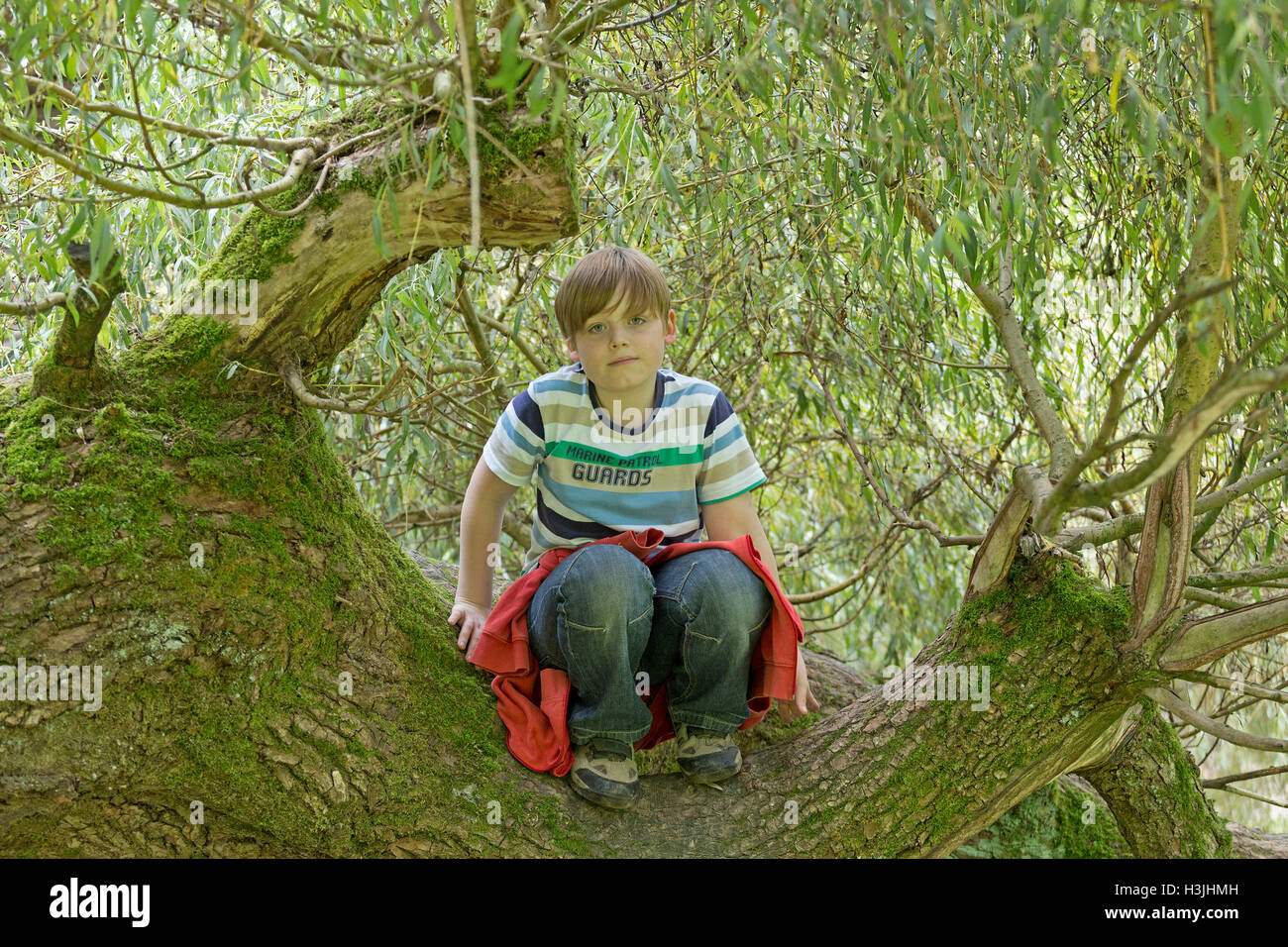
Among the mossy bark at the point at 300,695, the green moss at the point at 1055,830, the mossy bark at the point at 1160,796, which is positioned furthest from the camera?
the green moss at the point at 1055,830

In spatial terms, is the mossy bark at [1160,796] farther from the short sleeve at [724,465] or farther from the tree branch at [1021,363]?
the short sleeve at [724,465]

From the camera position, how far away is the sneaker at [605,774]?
1.90 metres

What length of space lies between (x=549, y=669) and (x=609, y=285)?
0.75 meters

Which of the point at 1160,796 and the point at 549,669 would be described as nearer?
the point at 549,669

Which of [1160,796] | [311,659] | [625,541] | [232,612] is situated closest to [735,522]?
[625,541]

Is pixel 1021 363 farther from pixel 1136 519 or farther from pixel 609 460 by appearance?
pixel 609 460

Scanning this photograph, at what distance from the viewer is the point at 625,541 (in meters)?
2.04

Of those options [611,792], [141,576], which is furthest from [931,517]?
[141,576]

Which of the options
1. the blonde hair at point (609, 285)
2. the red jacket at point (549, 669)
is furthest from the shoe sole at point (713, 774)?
the blonde hair at point (609, 285)

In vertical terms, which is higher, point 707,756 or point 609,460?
point 609,460

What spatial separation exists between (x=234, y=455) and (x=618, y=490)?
2.53ft

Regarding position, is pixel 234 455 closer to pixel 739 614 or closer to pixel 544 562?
pixel 544 562

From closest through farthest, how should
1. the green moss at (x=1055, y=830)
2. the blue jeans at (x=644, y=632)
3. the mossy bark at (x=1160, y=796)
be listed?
the blue jeans at (x=644, y=632) → the mossy bark at (x=1160, y=796) → the green moss at (x=1055, y=830)
